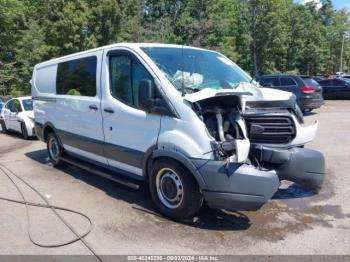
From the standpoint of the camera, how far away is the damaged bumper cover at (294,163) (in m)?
4.90

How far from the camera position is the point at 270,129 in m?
5.04

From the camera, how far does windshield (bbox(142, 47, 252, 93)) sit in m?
5.06

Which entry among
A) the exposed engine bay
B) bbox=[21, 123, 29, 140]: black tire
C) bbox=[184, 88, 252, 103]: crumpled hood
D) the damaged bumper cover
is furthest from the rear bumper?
bbox=[184, 88, 252, 103]: crumpled hood

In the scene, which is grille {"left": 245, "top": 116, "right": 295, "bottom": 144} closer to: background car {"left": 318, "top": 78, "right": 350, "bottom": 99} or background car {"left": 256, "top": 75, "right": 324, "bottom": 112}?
background car {"left": 256, "top": 75, "right": 324, "bottom": 112}

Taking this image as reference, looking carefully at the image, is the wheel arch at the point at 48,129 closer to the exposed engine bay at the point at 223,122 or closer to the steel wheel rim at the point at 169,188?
the steel wheel rim at the point at 169,188

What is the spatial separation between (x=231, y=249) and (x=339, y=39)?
229 feet

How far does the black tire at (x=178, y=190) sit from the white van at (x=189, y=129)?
1cm

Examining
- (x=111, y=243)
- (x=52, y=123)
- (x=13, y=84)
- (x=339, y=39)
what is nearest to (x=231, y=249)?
(x=111, y=243)

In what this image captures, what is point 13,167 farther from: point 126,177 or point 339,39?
point 339,39

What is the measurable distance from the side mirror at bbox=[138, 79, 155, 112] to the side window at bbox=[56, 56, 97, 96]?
1450mm

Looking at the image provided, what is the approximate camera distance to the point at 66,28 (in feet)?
101

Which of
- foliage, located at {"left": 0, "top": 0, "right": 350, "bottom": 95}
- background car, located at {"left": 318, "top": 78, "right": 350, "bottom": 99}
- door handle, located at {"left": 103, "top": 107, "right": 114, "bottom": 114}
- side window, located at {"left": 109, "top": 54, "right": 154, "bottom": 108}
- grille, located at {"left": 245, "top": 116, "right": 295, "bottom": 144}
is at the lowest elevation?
background car, located at {"left": 318, "top": 78, "right": 350, "bottom": 99}

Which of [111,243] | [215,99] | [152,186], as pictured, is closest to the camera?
[111,243]

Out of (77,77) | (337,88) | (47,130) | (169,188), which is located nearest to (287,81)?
(337,88)
